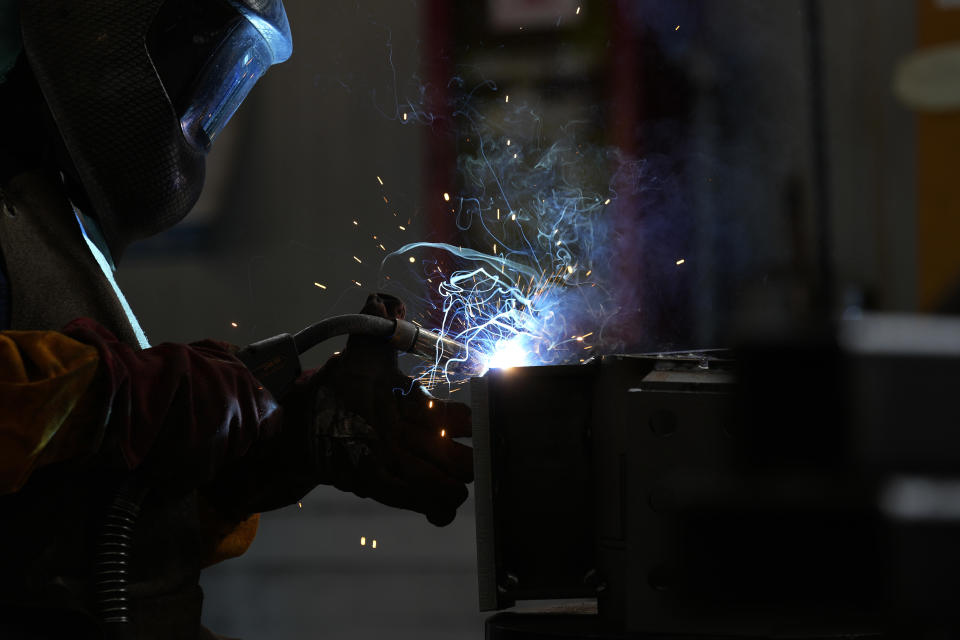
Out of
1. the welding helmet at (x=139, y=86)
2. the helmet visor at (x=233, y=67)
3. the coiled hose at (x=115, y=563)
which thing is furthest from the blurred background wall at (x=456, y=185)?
the coiled hose at (x=115, y=563)

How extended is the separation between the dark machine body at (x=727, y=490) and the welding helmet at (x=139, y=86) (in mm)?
674

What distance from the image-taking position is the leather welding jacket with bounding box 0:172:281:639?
2.88ft

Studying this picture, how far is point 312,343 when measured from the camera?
1187 millimetres

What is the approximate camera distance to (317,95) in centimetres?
356

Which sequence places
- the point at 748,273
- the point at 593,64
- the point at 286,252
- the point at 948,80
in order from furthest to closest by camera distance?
the point at 286,252 → the point at 748,273 → the point at 593,64 → the point at 948,80

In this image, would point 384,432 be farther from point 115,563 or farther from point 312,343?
point 115,563

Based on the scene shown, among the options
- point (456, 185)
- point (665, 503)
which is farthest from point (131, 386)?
point (456, 185)

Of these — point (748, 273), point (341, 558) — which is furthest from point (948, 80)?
point (341, 558)

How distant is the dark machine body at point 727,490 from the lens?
477 mm

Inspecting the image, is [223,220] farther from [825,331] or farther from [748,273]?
[825,331]

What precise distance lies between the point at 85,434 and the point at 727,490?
725 millimetres

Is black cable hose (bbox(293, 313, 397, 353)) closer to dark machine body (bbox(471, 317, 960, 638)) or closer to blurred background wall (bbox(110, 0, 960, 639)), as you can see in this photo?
dark machine body (bbox(471, 317, 960, 638))

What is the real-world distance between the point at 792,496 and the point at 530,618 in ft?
1.82

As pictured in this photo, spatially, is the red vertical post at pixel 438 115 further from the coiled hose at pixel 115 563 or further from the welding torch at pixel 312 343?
the coiled hose at pixel 115 563
